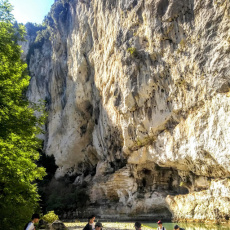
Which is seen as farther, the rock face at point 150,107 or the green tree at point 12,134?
the rock face at point 150,107

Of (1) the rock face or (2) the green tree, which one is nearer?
(2) the green tree

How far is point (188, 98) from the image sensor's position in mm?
19766

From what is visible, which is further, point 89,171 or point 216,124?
point 89,171

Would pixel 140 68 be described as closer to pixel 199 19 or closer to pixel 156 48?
pixel 156 48

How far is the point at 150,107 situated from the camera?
24062mm

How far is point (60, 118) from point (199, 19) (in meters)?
31.0

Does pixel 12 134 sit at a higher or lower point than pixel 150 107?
lower

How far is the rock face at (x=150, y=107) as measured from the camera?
17.8 m

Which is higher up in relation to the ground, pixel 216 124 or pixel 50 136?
pixel 50 136

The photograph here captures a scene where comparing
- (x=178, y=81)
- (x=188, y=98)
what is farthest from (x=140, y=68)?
(x=188, y=98)

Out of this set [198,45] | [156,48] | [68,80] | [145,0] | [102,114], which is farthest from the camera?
[68,80]

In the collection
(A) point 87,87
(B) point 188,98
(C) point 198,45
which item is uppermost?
(A) point 87,87

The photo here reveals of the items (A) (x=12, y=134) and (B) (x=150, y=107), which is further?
(B) (x=150, y=107)

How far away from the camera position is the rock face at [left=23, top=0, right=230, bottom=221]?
1778 cm
